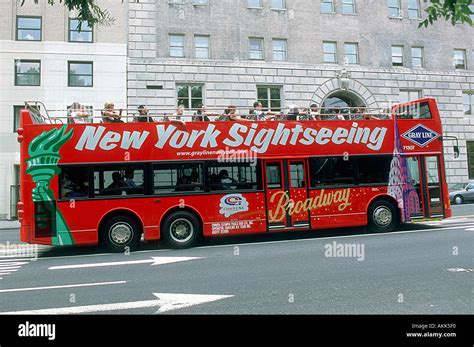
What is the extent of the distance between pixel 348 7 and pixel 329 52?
137 inches

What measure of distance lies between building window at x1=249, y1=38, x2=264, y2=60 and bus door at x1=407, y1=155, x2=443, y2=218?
14282 millimetres

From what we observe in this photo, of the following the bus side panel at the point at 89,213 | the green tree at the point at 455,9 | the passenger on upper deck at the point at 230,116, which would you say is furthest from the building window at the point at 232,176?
the green tree at the point at 455,9

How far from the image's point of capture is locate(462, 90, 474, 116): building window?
27047 mm

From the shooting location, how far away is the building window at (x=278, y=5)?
78.9 ft

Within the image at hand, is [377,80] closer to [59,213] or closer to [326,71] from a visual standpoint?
[326,71]

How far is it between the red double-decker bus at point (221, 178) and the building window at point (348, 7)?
15897 millimetres

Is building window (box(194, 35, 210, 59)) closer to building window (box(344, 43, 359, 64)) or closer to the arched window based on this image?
the arched window

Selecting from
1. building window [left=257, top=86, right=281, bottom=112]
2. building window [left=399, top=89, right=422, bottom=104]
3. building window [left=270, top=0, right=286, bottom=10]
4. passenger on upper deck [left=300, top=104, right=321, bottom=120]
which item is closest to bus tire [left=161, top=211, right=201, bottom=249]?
passenger on upper deck [left=300, top=104, right=321, bottom=120]

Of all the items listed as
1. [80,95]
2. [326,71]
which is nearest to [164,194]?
[80,95]

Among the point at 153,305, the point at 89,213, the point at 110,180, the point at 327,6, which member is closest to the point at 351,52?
the point at 327,6

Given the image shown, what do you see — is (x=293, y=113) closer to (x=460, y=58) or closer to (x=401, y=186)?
(x=401, y=186)

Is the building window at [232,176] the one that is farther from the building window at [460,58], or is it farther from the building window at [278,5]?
the building window at [460,58]

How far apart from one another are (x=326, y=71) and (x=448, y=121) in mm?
9543

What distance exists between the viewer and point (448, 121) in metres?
26.3
